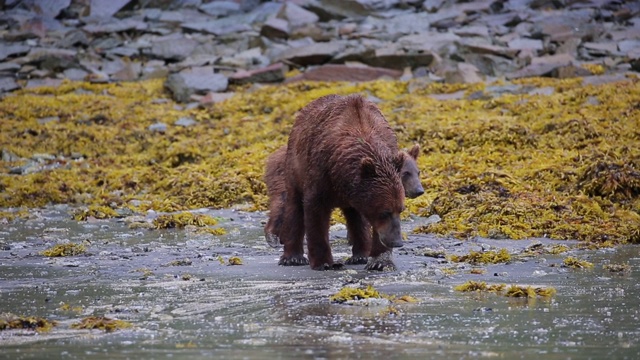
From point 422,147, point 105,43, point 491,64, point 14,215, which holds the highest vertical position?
point 105,43

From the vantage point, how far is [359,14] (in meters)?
30.6

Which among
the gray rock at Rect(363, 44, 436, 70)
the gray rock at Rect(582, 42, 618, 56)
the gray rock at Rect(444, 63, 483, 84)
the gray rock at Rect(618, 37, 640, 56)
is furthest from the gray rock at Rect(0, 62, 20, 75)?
the gray rock at Rect(618, 37, 640, 56)

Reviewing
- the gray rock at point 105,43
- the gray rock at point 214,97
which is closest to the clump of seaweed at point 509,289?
the gray rock at point 214,97

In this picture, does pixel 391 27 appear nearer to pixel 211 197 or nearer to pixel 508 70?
pixel 508 70

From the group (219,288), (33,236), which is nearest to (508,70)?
(33,236)

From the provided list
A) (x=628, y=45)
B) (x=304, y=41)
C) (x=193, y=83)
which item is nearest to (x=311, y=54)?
(x=193, y=83)

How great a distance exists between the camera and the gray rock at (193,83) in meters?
22.5

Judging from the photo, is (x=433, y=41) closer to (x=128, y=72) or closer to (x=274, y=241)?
(x=128, y=72)

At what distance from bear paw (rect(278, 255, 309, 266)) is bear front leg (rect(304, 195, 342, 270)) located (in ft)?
1.26

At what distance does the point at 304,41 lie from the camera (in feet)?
90.0

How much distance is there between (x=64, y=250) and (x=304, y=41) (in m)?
17.2

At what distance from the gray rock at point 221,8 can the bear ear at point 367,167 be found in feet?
75.4

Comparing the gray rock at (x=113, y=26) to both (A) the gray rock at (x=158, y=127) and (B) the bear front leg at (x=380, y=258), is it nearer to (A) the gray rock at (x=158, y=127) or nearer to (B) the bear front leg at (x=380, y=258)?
(A) the gray rock at (x=158, y=127)

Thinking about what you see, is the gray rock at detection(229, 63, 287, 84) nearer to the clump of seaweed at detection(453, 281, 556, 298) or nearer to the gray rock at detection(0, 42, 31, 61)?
the gray rock at detection(0, 42, 31, 61)
